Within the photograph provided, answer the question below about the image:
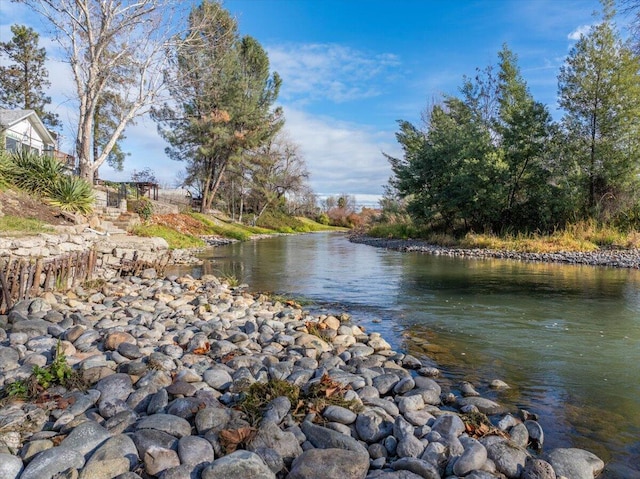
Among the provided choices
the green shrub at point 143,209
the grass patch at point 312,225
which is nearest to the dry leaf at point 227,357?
the green shrub at point 143,209

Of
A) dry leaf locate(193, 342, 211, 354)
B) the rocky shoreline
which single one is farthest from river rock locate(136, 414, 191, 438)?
dry leaf locate(193, 342, 211, 354)

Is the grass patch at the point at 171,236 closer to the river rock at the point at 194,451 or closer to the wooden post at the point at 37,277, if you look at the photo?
the wooden post at the point at 37,277

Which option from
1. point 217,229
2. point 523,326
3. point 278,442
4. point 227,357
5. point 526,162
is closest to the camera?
point 278,442

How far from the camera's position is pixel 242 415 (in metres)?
3.20

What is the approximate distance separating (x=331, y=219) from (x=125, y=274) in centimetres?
4404

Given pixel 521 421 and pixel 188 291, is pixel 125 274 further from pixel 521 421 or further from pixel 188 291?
pixel 521 421

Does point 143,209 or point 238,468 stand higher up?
point 143,209

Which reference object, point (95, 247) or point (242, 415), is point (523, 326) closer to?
point (242, 415)

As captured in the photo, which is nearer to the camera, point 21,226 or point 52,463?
point 52,463

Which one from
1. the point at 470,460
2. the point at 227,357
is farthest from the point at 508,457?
the point at 227,357

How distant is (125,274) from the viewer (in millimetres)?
10789

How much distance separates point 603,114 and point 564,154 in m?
2.03

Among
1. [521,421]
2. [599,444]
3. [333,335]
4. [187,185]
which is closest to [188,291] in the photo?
[333,335]

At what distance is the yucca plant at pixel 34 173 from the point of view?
11.9 m
